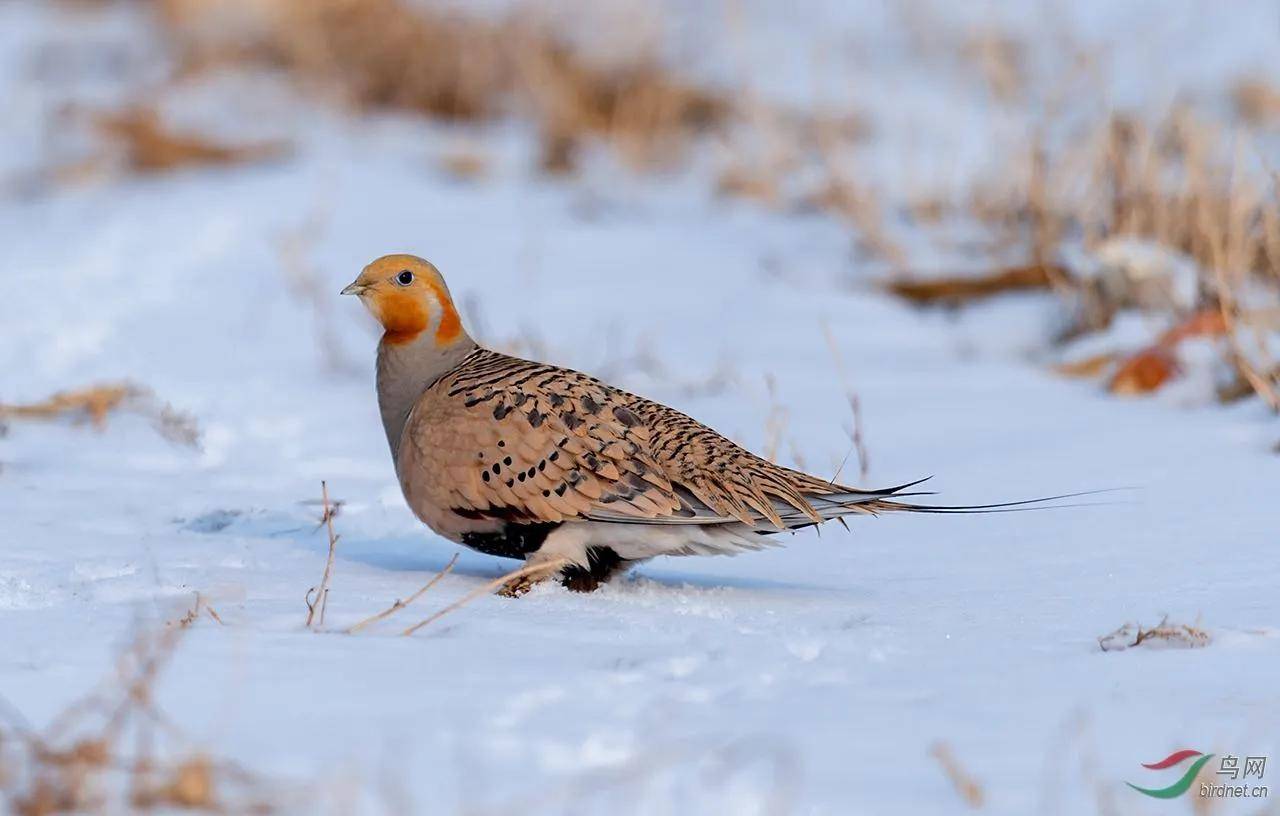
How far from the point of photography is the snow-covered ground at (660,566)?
93.2 inches

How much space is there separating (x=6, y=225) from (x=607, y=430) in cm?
682

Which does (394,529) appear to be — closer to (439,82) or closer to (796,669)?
(796,669)

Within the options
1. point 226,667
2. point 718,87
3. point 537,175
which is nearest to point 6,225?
point 537,175

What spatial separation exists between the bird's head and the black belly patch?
0.55 metres

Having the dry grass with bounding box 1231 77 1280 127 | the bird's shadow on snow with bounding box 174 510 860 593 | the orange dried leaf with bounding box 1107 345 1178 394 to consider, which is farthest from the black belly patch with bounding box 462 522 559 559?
the dry grass with bounding box 1231 77 1280 127

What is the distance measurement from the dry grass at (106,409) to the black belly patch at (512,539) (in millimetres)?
1754

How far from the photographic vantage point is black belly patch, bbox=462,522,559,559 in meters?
3.57

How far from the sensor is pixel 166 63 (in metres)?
12.8

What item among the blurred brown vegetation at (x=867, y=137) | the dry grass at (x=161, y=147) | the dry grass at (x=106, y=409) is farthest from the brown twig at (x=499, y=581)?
the dry grass at (x=161, y=147)

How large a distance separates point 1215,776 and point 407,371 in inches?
86.6

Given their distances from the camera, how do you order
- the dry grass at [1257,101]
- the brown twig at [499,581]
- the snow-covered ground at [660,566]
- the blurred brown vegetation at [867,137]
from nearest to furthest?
the snow-covered ground at [660,566] < the brown twig at [499,581] < the blurred brown vegetation at [867,137] < the dry grass at [1257,101]

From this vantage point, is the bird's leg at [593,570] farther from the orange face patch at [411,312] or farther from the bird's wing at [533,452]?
the orange face patch at [411,312]

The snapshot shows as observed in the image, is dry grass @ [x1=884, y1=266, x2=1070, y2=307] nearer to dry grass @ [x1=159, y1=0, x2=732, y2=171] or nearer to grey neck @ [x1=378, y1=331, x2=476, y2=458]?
dry grass @ [x1=159, y1=0, x2=732, y2=171]

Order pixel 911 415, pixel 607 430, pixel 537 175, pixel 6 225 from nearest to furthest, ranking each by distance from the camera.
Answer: pixel 607 430, pixel 911 415, pixel 6 225, pixel 537 175
